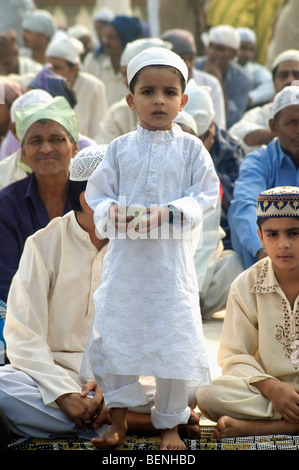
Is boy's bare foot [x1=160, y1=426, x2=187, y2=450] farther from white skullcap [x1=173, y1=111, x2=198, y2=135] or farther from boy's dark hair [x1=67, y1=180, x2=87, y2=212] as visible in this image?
white skullcap [x1=173, y1=111, x2=198, y2=135]

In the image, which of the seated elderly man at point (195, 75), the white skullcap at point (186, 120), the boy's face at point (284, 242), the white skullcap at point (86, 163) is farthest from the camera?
the seated elderly man at point (195, 75)

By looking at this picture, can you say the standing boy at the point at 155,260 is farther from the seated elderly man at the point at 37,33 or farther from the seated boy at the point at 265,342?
the seated elderly man at the point at 37,33

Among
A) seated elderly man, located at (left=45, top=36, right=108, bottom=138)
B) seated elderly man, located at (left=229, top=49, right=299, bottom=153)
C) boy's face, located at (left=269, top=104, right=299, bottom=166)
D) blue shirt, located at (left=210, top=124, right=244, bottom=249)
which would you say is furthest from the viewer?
seated elderly man, located at (left=45, top=36, right=108, bottom=138)

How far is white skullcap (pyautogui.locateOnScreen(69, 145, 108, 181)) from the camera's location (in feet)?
14.5

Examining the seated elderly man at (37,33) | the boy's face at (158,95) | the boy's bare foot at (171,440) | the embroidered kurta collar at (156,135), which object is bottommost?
the boy's bare foot at (171,440)

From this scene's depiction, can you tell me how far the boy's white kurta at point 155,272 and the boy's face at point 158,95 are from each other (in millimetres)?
87

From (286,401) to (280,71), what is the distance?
4.80m

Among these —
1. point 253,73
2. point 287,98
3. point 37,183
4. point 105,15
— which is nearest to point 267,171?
point 287,98

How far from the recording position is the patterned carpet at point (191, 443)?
381 cm

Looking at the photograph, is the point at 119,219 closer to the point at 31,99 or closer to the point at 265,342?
the point at 265,342

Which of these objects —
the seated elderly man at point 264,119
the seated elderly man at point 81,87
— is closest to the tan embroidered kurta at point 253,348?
the seated elderly man at point 264,119

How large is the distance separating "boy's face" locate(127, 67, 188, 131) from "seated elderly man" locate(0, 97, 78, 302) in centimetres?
159

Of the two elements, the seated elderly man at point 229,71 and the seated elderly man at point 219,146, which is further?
the seated elderly man at point 229,71

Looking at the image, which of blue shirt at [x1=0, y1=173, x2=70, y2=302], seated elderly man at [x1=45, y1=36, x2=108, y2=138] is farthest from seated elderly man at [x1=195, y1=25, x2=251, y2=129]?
blue shirt at [x1=0, y1=173, x2=70, y2=302]
